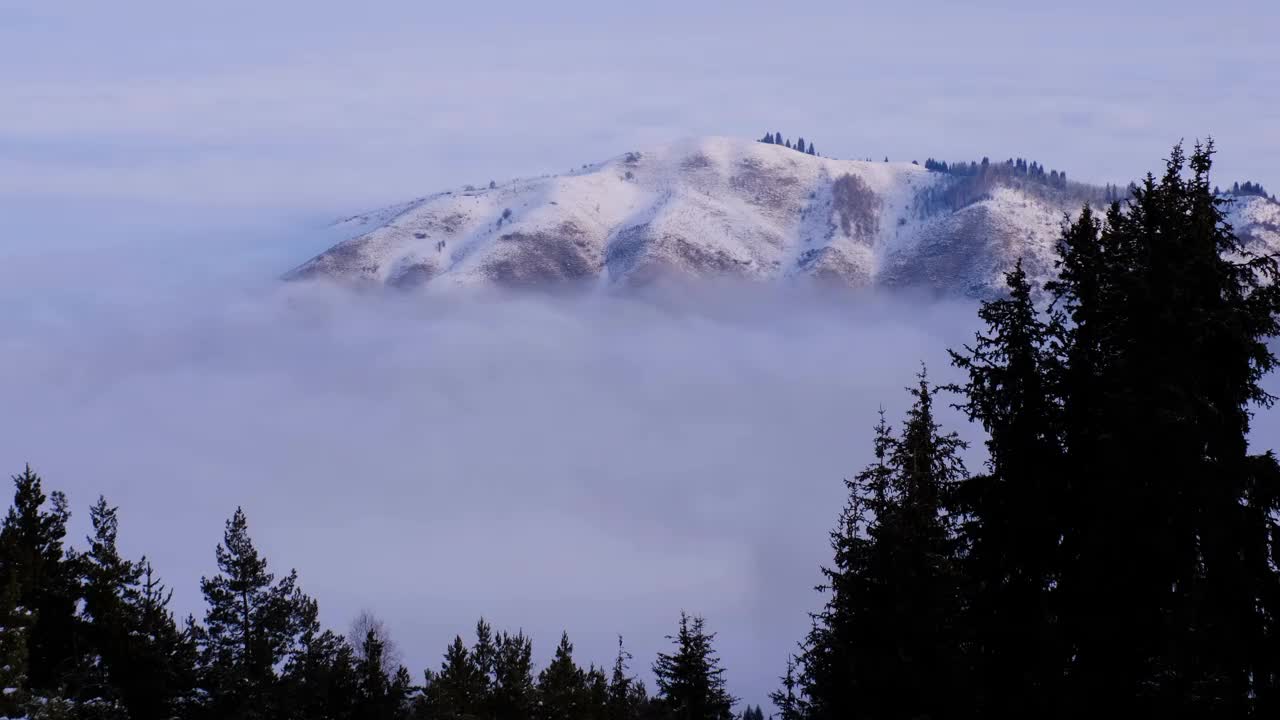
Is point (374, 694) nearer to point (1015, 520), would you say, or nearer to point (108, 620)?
point (108, 620)

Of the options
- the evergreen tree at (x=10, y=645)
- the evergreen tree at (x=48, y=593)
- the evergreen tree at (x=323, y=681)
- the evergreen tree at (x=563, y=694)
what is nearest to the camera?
the evergreen tree at (x=10, y=645)

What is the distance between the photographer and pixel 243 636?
49.7 m

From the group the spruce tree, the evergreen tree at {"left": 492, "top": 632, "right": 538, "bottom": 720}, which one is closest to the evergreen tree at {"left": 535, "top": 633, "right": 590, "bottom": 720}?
the evergreen tree at {"left": 492, "top": 632, "right": 538, "bottom": 720}

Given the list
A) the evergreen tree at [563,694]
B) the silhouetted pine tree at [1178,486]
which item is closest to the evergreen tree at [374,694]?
the evergreen tree at [563,694]

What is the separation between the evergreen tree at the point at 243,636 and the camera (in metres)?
48.0

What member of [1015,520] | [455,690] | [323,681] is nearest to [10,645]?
[1015,520]

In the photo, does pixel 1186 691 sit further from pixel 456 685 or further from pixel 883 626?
pixel 456 685

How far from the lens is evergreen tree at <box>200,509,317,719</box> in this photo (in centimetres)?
4800

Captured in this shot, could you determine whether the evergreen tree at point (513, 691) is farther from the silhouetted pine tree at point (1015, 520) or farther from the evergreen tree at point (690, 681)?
the silhouetted pine tree at point (1015, 520)

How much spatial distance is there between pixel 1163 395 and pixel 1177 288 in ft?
6.86

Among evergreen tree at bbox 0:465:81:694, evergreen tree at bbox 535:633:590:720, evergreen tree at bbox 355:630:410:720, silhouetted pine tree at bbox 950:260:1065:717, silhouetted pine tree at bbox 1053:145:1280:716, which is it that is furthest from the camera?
evergreen tree at bbox 535:633:590:720

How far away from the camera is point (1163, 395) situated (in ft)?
87.7

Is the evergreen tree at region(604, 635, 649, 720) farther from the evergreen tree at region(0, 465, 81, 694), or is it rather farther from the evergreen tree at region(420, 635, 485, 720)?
the evergreen tree at region(0, 465, 81, 694)

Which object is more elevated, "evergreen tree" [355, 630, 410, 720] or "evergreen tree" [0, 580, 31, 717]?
"evergreen tree" [355, 630, 410, 720]
